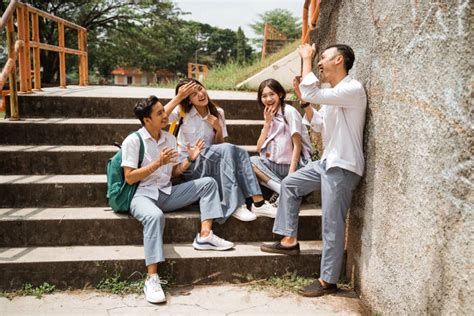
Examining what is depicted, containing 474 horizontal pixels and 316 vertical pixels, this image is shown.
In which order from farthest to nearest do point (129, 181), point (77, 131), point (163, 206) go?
1. point (77, 131)
2. point (163, 206)
3. point (129, 181)

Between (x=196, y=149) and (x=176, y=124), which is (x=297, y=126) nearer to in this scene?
(x=196, y=149)

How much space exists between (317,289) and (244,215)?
873 millimetres

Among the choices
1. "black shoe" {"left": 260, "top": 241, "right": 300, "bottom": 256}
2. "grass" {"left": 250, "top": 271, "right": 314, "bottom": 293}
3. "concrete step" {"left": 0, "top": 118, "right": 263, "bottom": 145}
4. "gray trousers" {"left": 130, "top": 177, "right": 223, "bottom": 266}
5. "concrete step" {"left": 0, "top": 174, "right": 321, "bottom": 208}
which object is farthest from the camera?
"concrete step" {"left": 0, "top": 118, "right": 263, "bottom": 145}

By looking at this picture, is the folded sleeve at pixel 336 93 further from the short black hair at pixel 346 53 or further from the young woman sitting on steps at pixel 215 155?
the young woman sitting on steps at pixel 215 155

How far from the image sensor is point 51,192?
3.92 m

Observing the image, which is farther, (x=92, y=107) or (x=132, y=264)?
(x=92, y=107)

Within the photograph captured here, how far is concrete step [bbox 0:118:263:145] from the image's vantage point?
4504 millimetres

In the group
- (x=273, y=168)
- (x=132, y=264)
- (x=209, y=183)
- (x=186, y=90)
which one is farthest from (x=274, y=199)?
(x=132, y=264)

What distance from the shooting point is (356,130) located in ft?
10.3

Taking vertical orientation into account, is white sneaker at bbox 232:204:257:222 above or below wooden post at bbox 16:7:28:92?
below

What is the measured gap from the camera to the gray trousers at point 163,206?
329cm

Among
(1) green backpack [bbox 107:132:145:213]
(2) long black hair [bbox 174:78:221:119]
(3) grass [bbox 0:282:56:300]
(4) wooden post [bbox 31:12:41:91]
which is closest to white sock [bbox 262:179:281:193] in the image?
(2) long black hair [bbox 174:78:221:119]

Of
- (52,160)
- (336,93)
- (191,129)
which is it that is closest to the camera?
(336,93)

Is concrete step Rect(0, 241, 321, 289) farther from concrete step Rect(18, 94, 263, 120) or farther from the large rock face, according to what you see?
concrete step Rect(18, 94, 263, 120)
